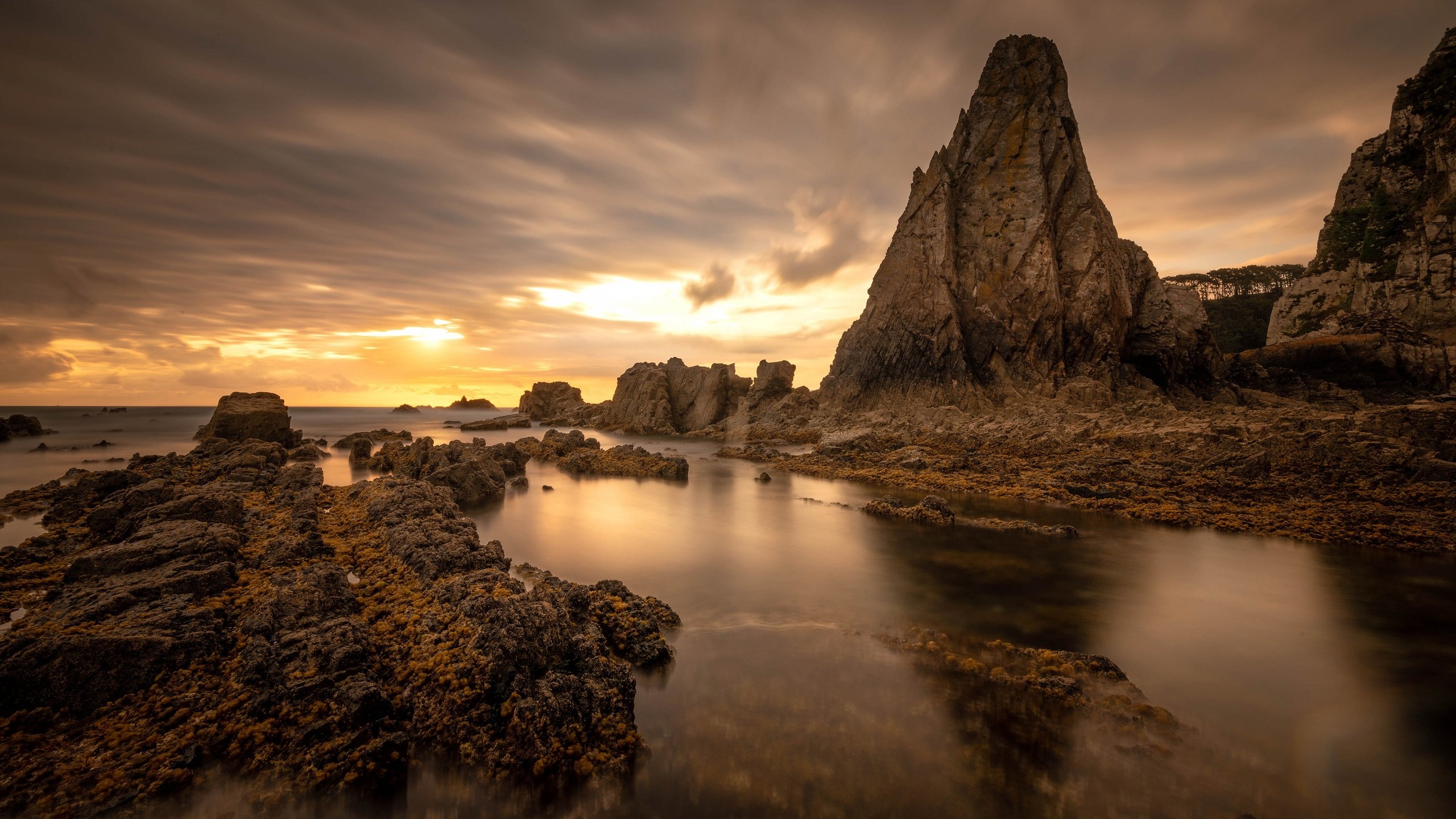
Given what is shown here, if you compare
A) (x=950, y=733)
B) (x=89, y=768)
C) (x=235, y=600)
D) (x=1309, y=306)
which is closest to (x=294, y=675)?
(x=89, y=768)

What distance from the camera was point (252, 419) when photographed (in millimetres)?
36719

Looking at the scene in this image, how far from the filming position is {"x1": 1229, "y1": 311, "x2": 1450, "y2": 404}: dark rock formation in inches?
1316

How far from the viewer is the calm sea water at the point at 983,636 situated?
5.99m

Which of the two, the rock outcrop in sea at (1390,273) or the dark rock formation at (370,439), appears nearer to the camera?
the rock outcrop in sea at (1390,273)

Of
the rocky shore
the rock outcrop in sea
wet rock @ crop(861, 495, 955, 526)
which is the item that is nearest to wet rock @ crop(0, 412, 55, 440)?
the rocky shore

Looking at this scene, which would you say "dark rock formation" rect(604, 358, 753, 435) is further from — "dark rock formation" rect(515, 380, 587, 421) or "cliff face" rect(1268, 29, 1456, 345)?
"cliff face" rect(1268, 29, 1456, 345)

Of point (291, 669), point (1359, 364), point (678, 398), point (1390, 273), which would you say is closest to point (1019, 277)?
point (1359, 364)

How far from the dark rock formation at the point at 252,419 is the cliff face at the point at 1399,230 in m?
81.5

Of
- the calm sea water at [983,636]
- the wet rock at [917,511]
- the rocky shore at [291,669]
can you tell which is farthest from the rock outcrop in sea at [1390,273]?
the rocky shore at [291,669]

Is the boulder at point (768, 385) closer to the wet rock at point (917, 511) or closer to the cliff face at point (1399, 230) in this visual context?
the wet rock at point (917, 511)

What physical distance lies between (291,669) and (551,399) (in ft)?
372

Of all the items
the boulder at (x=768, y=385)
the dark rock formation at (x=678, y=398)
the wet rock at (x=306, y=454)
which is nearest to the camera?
the wet rock at (x=306, y=454)

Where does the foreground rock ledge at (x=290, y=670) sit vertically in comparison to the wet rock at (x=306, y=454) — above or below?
below

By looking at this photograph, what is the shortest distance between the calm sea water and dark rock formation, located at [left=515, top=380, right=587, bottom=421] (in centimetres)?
9551
